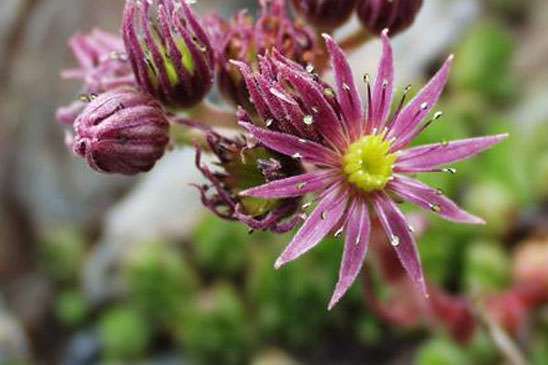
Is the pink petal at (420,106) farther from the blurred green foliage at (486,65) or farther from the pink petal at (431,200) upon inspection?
the blurred green foliage at (486,65)

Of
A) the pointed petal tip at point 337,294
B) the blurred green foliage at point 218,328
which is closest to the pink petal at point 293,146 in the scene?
the pointed petal tip at point 337,294

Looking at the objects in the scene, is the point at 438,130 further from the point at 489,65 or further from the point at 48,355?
the point at 48,355

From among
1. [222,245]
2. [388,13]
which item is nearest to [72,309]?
[222,245]

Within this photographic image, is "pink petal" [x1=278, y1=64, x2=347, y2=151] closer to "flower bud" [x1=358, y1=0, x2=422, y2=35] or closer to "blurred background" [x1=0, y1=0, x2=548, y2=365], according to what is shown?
"flower bud" [x1=358, y1=0, x2=422, y2=35]

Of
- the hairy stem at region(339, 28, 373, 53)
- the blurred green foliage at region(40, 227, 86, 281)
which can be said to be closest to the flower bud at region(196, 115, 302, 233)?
the hairy stem at region(339, 28, 373, 53)

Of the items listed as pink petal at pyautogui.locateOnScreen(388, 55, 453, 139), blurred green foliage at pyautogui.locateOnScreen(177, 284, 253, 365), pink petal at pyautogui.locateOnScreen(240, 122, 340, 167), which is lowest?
blurred green foliage at pyautogui.locateOnScreen(177, 284, 253, 365)

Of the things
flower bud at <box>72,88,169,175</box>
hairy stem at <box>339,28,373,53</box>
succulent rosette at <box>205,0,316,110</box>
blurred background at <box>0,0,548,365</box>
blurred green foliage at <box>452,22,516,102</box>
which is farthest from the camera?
blurred green foliage at <box>452,22,516,102</box>

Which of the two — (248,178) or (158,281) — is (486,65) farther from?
(248,178)

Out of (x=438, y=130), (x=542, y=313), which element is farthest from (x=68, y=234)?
(x=542, y=313)
